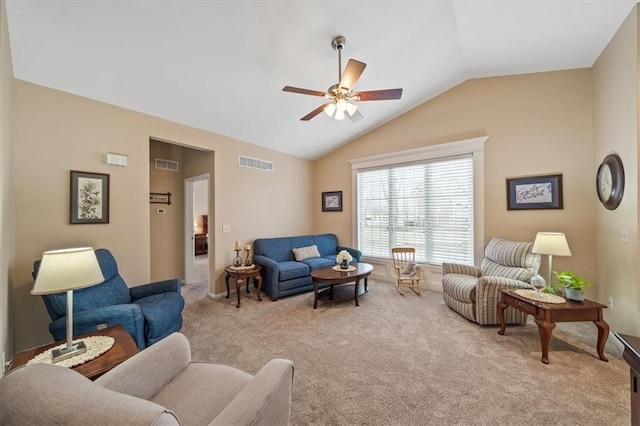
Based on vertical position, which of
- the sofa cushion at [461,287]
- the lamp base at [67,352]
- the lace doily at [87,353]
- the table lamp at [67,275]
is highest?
the table lamp at [67,275]

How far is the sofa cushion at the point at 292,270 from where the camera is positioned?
4.09 metres

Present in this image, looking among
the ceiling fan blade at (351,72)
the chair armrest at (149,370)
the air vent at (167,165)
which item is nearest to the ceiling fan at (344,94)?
the ceiling fan blade at (351,72)

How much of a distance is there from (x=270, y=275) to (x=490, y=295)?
3034mm

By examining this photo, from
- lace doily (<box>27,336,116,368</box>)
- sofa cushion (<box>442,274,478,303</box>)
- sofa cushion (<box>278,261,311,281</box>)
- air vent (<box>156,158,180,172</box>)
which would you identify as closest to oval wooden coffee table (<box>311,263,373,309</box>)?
sofa cushion (<box>278,261,311,281</box>)

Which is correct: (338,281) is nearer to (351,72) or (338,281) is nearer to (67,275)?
(351,72)

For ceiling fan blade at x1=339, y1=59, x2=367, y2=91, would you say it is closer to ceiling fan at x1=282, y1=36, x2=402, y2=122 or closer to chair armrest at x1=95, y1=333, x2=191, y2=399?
ceiling fan at x1=282, y1=36, x2=402, y2=122

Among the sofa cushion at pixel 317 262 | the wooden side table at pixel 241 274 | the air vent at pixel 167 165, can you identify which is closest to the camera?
the wooden side table at pixel 241 274

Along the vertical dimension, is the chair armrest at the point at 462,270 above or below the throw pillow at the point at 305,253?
below

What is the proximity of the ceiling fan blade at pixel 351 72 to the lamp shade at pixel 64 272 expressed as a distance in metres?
2.38

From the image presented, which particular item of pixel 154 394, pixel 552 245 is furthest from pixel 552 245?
pixel 154 394

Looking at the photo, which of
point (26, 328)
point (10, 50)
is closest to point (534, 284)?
point (26, 328)

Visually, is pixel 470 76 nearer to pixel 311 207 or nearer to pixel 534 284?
pixel 534 284

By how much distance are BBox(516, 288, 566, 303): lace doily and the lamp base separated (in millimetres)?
3733

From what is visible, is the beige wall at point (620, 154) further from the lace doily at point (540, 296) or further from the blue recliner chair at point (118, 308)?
the blue recliner chair at point (118, 308)
